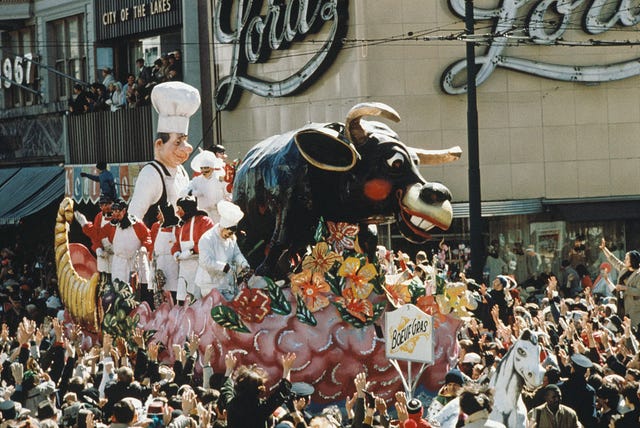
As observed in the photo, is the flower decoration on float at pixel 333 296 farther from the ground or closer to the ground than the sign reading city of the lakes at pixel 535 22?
closer to the ground

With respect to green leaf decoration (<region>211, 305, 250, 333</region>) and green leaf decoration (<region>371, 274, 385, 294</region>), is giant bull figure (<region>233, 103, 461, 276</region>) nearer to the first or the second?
green leaf decoration (<region>371, 274, 385, 294</region>)

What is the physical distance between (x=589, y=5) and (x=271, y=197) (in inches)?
498

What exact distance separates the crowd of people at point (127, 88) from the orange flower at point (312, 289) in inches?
Result: 606

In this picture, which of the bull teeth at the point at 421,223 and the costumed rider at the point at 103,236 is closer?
the bull teeth at the point at 421,223

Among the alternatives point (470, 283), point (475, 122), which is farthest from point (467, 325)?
point (475, 122)

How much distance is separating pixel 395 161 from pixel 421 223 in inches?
27.2

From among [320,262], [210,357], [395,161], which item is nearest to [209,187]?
[320,262]

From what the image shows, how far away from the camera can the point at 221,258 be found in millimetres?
13328

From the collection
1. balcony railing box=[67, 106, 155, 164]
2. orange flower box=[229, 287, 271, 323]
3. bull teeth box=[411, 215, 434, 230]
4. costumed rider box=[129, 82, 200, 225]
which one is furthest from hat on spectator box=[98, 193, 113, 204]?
balcony railing box=[67, 106, 155, 164]

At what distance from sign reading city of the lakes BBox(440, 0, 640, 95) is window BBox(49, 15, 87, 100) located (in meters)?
12.9

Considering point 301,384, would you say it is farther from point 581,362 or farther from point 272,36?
point 272,36

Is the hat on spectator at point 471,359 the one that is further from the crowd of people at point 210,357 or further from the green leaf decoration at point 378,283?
the green leaf decoration at point 378,283

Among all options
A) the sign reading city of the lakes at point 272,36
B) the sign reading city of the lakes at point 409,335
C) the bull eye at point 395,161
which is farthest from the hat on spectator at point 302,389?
the sign reading city of the lakes at point 272,36

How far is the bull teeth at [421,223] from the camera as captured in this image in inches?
487
